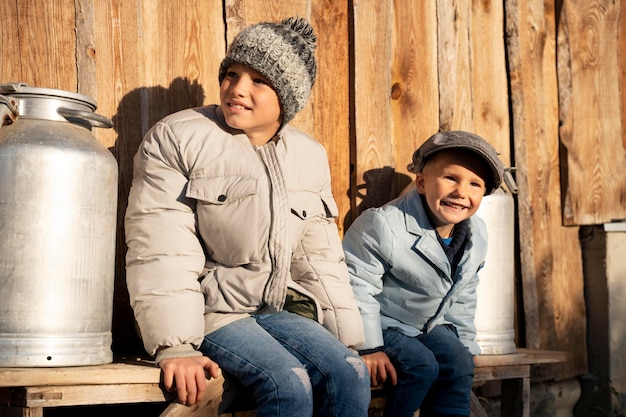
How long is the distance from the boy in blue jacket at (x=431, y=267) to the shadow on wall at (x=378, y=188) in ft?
0.86

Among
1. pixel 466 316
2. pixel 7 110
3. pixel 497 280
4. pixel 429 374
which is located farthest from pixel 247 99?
pixel 497 280

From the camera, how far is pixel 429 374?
383 centimetres

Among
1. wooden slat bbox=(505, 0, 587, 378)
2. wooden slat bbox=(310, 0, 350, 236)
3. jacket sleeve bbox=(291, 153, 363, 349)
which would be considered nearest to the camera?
jacket sleeve bbox=(291, 153, 363, 349)

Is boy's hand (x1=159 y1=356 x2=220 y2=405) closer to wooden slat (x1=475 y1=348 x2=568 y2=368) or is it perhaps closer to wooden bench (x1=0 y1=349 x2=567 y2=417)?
wooden bench (x1=0 y1=349 x2=567 y2=417)

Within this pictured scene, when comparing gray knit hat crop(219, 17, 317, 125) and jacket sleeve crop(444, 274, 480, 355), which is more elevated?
gray knit hat crop(219, 17, 317, 125)

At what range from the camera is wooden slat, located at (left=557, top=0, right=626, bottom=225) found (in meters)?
5.32

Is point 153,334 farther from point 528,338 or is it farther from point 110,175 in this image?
point 528,338

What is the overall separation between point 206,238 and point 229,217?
117mm

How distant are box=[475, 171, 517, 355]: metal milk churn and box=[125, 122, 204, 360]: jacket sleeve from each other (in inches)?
66.1

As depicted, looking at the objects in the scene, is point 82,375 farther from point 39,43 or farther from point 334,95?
point 334,95

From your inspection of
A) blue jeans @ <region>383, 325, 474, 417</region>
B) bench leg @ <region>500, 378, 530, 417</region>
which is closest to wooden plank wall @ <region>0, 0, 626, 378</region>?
bench leg @ <region>500, 378, 530, 417</region>

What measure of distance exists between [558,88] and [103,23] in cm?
265

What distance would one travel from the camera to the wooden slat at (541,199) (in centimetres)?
511

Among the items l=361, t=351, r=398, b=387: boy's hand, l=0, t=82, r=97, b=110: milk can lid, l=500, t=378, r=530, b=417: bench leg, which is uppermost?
l=0, t=82, r=97, b=110: milk can lid
